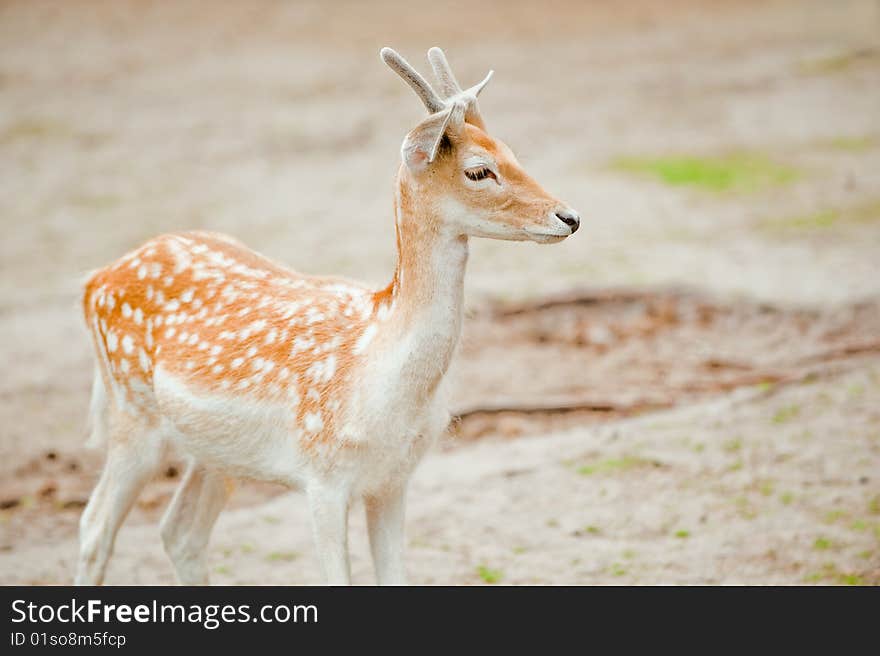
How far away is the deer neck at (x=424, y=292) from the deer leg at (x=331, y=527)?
A: 52 centimetres

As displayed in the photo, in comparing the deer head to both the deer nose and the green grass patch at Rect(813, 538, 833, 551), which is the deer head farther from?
the green grass patch at Rect(813, 538, 833, 551)

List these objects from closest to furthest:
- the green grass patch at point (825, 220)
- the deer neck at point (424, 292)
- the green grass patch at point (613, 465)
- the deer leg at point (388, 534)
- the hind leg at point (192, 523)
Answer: the deer neck at point (424, 292) < the deer leg at point (388, 534) < the hind leg at point (192, 523) < the green grass patch at point (613, 465) < the green grass patch at point (825, 220)

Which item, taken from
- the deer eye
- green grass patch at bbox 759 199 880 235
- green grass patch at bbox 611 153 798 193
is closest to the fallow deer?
the deer eye

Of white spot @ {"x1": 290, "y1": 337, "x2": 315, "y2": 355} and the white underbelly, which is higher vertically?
white spot @ {"x1": 290, "y1": 337, "x2": 315, "y2": 355}

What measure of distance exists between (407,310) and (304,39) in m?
12.5

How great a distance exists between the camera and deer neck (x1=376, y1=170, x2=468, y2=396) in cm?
457

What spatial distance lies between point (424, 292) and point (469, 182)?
17.2 inches

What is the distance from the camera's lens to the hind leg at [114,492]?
536 centimetres

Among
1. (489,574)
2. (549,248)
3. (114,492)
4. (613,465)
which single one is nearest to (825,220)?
(549,248)

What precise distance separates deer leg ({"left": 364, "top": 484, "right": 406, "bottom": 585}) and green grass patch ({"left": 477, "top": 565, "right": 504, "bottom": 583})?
1.09 meters

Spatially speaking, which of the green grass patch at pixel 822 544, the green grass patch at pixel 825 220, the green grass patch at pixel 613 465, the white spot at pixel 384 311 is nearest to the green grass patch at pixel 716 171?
the green grass patch at pixel 825 220

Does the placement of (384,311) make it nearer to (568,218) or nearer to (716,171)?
(568,218)

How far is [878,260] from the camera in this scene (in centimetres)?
956

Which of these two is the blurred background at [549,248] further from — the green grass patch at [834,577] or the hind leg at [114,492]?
the hind leg at [114,492]
